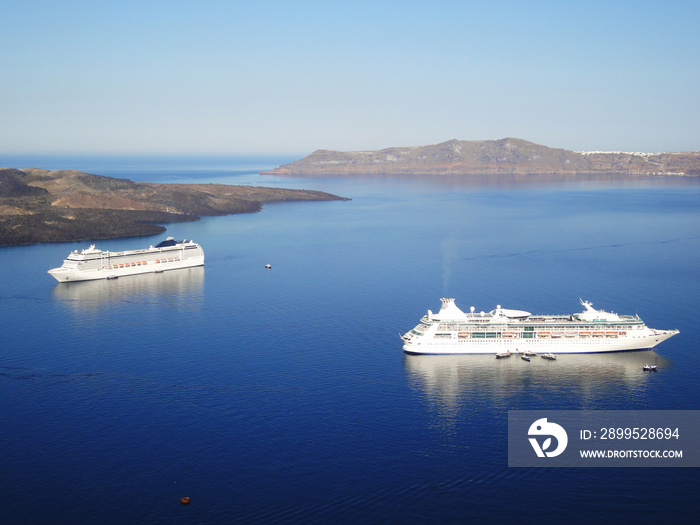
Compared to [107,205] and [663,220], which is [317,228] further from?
[663,220]

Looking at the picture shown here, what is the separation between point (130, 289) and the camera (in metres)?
62.5

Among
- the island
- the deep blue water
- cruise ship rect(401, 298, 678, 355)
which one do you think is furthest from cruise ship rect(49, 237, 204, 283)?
cruise ship rect(401, 298, 678, 355)

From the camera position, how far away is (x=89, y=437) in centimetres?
2908

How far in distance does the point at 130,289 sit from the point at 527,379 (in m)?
41.5

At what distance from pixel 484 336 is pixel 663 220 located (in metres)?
80.1

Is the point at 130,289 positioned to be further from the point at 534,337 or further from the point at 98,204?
the point at 98,204

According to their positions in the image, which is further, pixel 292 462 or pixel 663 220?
pixel 663 220

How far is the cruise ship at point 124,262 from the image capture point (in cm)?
6544

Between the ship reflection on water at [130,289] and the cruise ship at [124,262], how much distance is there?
83 cm

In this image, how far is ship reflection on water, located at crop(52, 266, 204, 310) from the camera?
5681 centimetres

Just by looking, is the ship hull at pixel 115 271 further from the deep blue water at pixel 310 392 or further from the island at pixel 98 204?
the island at pixel 98 204

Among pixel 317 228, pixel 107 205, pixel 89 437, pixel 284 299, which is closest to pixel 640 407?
pixel 89 437

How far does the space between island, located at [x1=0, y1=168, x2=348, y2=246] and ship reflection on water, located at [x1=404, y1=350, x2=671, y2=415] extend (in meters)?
71.3

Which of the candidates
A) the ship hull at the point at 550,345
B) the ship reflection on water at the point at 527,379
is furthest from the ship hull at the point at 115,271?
the ship reflection on water at the point at 527,379
